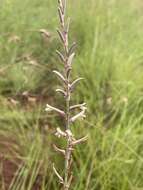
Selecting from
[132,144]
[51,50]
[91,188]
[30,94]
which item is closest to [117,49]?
[51,50]

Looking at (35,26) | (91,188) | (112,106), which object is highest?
(35,26)

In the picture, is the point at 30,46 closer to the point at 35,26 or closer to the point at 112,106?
the point at 35,26

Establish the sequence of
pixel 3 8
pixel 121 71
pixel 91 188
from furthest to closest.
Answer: pixel 3 8
pixel 121 71
pixel 91 188

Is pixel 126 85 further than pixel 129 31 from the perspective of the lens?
No

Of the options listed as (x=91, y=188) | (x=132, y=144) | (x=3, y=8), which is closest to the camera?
(x=91, y=188)

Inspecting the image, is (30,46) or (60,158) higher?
(30,46)

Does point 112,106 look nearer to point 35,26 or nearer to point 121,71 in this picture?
point 121,71

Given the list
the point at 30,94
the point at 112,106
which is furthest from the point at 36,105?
the point at 112,106
